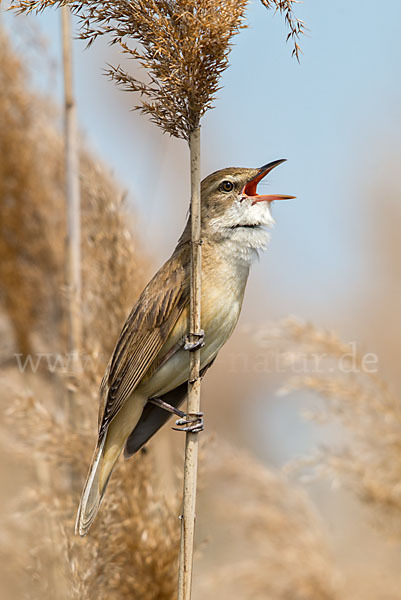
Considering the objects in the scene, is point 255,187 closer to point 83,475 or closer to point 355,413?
point 355,413

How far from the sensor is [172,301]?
2137 mm

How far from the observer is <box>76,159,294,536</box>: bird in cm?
211

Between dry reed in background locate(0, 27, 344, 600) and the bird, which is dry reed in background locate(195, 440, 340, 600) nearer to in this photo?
dry reed in background locate(0, 27, 344, 600)

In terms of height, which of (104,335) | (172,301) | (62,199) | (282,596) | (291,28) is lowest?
(282,596)

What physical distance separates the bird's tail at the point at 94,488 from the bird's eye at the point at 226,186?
0.87m

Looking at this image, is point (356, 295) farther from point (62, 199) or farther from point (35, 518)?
point (35, 518)

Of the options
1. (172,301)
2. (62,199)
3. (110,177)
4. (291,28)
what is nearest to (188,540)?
(172,301)

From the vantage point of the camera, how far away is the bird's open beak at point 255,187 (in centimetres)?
206

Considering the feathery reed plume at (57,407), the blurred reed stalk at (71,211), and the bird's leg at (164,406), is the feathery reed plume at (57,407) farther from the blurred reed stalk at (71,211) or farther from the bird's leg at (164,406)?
the bird's leg at (164,406)

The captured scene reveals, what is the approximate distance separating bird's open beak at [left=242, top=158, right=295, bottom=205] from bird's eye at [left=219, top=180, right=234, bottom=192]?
0.14 ft

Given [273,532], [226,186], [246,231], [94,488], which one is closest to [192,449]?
[94,488]

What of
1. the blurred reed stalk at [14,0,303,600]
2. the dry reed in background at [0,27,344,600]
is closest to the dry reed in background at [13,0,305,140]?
the blurred reed stalk at [14,0,303,600]

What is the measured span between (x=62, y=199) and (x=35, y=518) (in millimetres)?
1399

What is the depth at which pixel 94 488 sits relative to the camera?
6.58 feet
